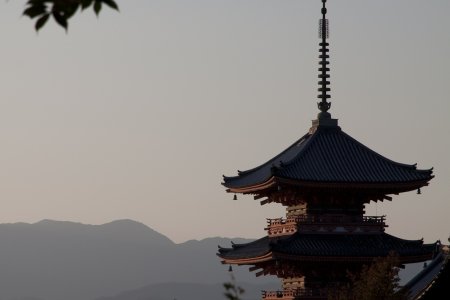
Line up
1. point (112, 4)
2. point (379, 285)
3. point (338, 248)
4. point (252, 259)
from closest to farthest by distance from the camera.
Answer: point (112, 4)
point (379, 285)
point (338, 248)
point (252, 259)

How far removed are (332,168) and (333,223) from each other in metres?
2.35

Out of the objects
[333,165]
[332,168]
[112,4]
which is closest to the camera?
[112,4]

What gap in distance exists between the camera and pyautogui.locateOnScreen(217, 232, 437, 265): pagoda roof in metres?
51.8

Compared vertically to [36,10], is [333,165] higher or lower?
higher

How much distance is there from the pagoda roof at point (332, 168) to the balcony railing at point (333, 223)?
1.50m

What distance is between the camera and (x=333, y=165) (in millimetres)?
54375

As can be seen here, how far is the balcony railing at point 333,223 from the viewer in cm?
5312

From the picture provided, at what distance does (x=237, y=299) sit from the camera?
15625 millimetres

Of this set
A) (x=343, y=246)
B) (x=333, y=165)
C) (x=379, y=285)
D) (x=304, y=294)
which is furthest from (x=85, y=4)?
(x=333, y=165)

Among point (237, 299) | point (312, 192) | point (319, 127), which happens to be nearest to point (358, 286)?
point (312, 192)

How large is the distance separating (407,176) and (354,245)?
3.81 meters

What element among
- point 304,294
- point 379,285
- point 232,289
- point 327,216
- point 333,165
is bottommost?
point 232,289

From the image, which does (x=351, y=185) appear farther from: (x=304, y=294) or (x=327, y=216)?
(x=304, y=294)

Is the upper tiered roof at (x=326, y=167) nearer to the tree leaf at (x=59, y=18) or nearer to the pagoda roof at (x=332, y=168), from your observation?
the pagoda roof at (x=332, y=168)
